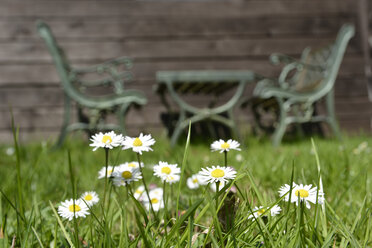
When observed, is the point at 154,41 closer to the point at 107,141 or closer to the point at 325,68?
the point at 325,68

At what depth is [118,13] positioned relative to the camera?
4.52 m

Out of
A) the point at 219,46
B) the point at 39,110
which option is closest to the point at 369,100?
the point at 219,46

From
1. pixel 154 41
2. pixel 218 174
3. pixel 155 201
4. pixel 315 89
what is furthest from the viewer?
pixel 154 41

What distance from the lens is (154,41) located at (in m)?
4.54

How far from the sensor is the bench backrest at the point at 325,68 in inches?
126

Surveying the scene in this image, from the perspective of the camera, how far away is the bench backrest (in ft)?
10.5

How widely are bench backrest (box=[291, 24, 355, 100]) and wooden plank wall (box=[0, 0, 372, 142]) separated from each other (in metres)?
0.57

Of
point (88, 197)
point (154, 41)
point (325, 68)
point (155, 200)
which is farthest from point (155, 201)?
point (154, 41)

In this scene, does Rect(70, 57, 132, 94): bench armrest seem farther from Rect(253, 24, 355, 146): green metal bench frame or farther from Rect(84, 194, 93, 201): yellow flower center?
Rect(84, 194, 93, 201): yellow flower center

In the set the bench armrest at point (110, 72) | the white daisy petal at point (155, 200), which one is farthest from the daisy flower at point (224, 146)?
the bench armrest at point (110, 72)

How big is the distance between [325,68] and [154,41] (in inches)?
83.2

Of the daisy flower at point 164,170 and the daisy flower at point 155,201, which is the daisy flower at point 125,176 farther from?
the daisy flower at point 155,201

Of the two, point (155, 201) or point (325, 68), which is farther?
point (325, 68)

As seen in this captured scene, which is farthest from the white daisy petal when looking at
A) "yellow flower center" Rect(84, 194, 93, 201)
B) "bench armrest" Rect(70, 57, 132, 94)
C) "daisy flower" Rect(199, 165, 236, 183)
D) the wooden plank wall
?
the wooden plank wall
